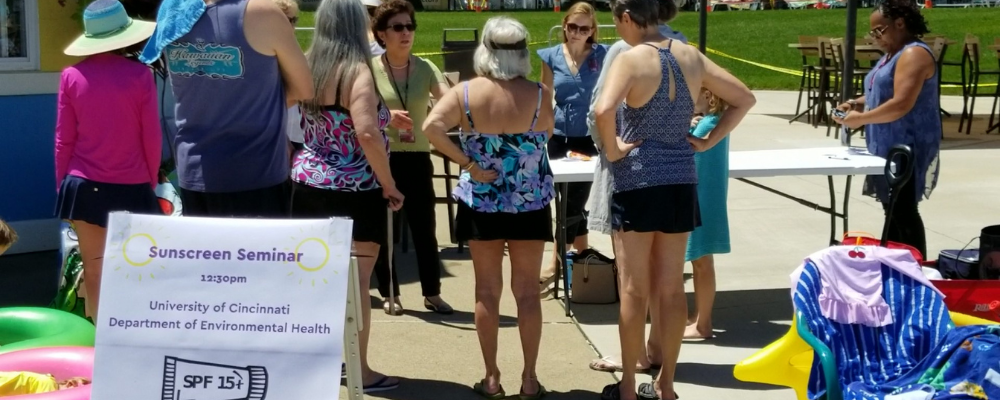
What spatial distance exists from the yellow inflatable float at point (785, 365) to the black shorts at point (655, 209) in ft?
2.43

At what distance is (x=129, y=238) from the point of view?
3506mm

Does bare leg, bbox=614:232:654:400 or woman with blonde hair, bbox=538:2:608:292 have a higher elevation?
woman with blonde hair, bbox=538:2:608:292

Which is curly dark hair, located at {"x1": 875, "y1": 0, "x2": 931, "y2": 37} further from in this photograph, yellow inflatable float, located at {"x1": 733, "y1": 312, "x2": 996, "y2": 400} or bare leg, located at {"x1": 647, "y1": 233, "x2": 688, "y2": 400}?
yellow inflatable float, located at {"x1": 733, "y1": 312, "x2": 996, "y2": 400}

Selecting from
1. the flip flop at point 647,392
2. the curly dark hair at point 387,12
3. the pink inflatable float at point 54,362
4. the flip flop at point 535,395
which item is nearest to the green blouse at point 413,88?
the curly dark hair at point 387,12

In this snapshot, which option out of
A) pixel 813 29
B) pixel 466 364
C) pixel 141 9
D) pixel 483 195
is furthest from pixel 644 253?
pixel 813 29

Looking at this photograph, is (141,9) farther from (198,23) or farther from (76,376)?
(76,376)

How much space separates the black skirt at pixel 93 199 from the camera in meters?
4.76

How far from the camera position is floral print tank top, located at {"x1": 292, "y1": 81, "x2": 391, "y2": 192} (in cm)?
486

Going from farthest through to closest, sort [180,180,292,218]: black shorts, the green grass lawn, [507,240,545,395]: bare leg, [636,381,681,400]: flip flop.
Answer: the green grass lawn
[636,381,681,400]: flip flop
[507,240,545,395]: bare leg
[180,180,292,218]: black shorts

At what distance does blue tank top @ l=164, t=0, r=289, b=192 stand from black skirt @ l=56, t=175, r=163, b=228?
55cm

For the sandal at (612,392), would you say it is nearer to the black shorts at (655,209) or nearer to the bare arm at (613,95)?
the black shorts at (655,209)

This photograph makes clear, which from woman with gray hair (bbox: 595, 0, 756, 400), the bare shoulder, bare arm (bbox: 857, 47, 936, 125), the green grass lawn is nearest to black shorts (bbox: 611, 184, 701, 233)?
woman with gray hair (bbox: 595, 0, 756, 400)

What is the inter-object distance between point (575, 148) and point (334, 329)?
3.84 metres

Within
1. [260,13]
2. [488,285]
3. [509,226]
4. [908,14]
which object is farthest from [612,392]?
[908,14]
